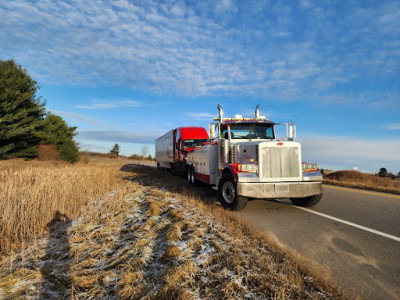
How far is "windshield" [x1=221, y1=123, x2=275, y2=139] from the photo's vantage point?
796cm

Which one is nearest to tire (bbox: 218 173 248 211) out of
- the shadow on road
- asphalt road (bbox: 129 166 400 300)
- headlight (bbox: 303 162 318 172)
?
asphalt road (bbox: 129 166 400 300)

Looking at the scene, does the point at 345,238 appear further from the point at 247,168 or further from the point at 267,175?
the point at 247,168

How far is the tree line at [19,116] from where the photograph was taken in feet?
67.9

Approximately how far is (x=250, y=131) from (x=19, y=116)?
76.2 ft

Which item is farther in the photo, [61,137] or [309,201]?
[61,137]

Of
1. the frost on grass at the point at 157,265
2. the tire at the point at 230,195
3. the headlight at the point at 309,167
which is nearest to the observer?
the frost on grass at the point at 157,265

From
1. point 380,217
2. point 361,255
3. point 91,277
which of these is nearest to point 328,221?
point 380,217

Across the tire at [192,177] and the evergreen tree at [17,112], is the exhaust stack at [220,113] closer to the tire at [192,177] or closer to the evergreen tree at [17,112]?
the tire at [192,177]

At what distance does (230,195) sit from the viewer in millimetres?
6508

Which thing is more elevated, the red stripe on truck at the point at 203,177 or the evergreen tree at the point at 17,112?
the evergreen tree at the point at 17,112

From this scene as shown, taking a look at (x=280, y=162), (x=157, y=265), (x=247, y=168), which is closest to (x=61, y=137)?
(x=247, y=168)

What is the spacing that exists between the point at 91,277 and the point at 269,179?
440 centimetres

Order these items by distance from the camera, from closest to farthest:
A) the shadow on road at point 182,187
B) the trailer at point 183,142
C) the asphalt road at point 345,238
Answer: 1. the asphalt road at point 345,238
2. the shadow on road at point 182,187
3. the trailer at point 183,142

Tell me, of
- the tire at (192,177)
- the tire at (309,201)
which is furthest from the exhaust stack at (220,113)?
the tire at (192,177)
